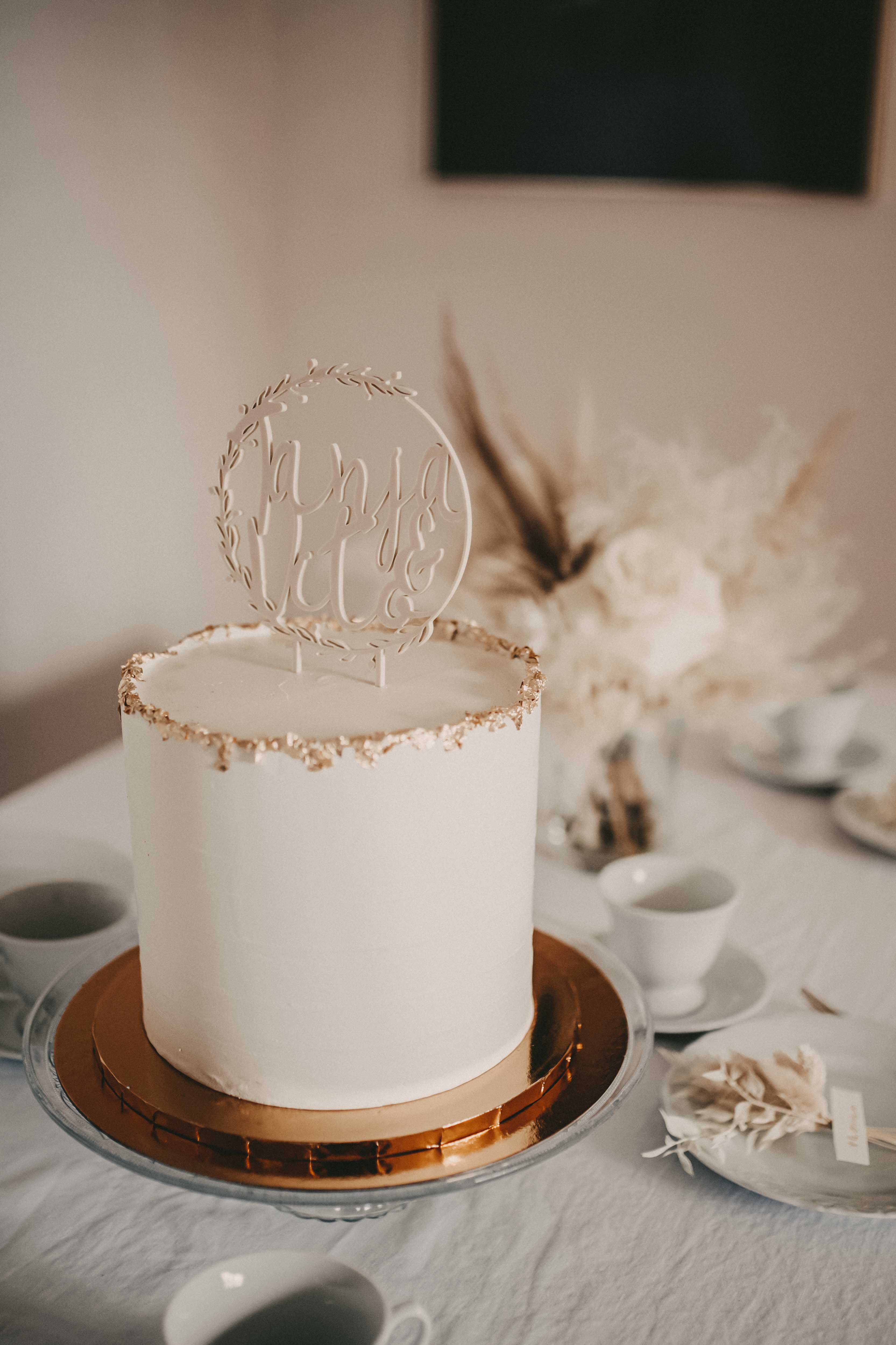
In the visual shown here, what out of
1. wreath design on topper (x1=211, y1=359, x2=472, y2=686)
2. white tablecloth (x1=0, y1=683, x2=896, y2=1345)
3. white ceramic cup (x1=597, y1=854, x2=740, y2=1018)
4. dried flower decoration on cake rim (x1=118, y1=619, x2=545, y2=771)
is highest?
wreath design on topper (x1=211, y1=359, x2=472, y2=686)

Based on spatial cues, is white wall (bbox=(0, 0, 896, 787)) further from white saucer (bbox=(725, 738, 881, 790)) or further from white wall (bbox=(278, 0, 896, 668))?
white saucer (bbox=(725, 738, 881, 790))

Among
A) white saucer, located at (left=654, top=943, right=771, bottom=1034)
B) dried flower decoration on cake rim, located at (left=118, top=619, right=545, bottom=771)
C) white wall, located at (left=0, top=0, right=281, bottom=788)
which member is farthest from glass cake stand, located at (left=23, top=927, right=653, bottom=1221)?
white wall, located at (left=0, top=0, right=281, bottom=788)

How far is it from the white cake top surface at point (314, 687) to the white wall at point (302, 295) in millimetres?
1132

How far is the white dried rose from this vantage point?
1102 mm

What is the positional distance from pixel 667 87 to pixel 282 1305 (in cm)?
267

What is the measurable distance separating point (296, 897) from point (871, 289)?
8.16 feet

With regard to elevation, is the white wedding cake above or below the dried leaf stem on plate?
above

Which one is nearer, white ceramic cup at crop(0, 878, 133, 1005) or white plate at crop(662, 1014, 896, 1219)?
white plate at crop(662, 1014, 896, 1219)

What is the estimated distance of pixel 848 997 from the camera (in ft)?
3.30

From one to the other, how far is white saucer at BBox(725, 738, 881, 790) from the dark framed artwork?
159 centimetres

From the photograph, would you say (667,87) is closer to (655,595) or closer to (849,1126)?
(655,595)

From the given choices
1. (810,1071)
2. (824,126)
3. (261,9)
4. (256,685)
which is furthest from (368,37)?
(810,1071)

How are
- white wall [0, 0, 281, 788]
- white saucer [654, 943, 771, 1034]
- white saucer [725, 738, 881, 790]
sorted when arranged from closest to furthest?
white saucer [654, 943, 771, 1034]
white saucer [725, 738, 881, 790]
white wall [0, 0, 281, 788]

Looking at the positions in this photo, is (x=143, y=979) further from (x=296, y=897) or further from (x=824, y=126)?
(x=824, y=126)
